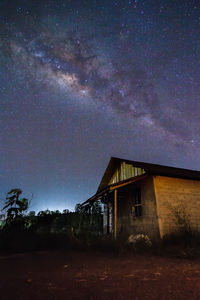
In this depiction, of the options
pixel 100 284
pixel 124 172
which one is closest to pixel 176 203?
pixel 124 172

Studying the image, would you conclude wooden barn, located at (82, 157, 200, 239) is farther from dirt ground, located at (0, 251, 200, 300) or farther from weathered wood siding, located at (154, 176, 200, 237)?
dirt ground, located at (0, 251, 200, 300)

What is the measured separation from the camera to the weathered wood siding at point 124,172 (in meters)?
11.1

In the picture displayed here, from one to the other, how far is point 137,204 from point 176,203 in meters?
2.22

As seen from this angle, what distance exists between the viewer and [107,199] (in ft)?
44.5

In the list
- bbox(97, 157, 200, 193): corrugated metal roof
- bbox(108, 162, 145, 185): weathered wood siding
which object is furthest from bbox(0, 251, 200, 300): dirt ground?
bbox(108, 162, 145, 185): weathered wood siding

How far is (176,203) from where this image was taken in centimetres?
902

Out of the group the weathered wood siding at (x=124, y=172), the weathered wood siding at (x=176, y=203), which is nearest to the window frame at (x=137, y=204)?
the weathered wood siding at (x=124, y=172)

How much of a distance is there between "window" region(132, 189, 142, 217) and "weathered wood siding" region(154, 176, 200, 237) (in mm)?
1560

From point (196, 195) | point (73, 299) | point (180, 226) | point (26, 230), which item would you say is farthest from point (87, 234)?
point (196, 195)

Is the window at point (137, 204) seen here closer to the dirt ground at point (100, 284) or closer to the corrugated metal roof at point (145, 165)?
the corrugated metal roof at point (145, 165)

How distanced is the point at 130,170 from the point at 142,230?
388 centimetres

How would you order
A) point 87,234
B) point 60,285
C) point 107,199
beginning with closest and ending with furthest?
1. point 60,285
2. point 87,234
3. point 107,199

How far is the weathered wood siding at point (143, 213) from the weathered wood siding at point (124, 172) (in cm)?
78

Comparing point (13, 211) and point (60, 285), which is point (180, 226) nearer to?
point (60, 285)
